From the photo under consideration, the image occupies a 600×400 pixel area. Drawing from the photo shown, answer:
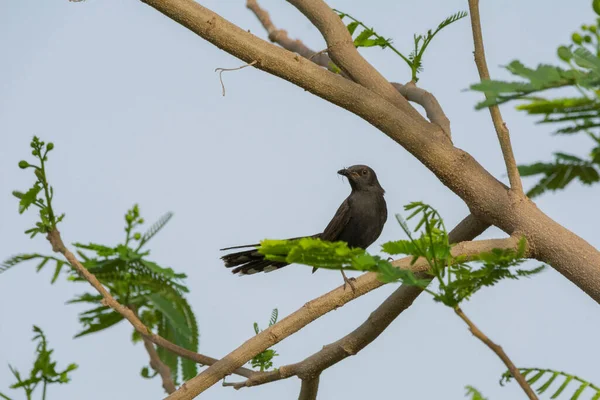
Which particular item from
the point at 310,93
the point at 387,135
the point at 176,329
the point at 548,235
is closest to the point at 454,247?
the point at 548,235

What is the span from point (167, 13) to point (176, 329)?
190 cm

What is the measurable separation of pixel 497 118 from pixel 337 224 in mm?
3356

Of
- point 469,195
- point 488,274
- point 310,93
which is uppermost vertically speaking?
point 310,93

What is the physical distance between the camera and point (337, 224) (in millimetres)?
7102

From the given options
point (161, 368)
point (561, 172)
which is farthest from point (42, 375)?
point (561, 172)

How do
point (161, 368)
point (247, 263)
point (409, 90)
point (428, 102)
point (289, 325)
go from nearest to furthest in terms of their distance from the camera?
point (289, 325)
point (428, 102)
point (161, 368)
point (409, 90)
point (247, 263)

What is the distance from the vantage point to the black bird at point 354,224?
6.75 metres

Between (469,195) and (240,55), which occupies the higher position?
(240,55)

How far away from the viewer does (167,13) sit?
3.93 meters

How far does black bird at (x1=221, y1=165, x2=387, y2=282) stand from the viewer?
6750mm

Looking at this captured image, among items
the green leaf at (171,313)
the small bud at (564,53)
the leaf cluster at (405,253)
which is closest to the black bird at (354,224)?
the green leaf at (171,313)

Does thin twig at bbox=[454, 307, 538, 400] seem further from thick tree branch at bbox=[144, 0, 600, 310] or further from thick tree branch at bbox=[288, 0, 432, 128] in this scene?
thick tree branch at bbox=[288, 0, 432, 128]

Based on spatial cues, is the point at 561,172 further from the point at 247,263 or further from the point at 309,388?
the point at 247,263

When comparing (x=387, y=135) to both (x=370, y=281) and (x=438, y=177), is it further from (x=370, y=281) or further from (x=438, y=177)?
(x=370, y=281)
